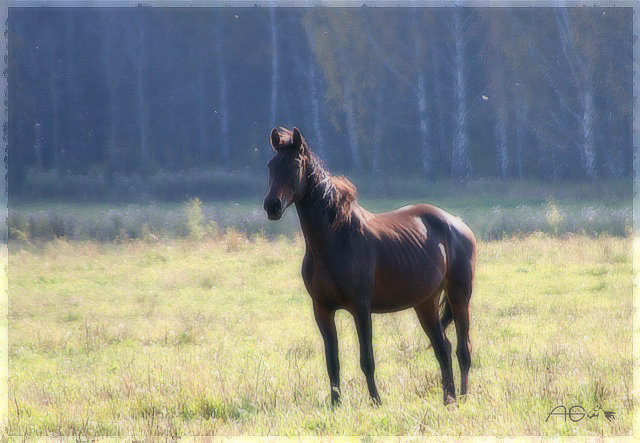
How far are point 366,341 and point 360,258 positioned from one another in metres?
0.63

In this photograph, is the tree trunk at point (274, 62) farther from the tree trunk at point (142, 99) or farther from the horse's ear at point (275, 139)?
the horse's ear at point (275, 139)

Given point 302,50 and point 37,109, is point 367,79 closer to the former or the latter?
point 302,50

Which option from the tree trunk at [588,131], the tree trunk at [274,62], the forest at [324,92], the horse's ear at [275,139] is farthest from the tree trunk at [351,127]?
the horse's ear at [275,139]

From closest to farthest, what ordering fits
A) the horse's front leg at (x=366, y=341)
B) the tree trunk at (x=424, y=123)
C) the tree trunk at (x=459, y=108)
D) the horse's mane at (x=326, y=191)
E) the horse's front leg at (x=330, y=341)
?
the horse's mane at (x=326, y=191) → the horse's front leg at (x=366, y=341) → the horse's front leg at (x=330, y=341) → the tree trunk at (x=459, y=108) → the tree trunk at (x=424, y=123)

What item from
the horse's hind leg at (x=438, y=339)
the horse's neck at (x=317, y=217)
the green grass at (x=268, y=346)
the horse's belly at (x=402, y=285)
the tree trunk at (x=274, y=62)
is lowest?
the green grass at (x=268, y=346)

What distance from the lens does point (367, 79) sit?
34031mm

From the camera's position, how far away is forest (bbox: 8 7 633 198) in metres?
33.2

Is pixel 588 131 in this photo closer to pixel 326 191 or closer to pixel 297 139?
pixel 326 191

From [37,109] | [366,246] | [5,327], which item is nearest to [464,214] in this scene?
[5,327]

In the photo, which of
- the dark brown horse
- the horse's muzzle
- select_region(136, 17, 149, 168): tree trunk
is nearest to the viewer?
the horse's muzzle

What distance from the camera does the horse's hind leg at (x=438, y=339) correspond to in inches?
271

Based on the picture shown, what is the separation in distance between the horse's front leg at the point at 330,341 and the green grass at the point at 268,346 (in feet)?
0.43

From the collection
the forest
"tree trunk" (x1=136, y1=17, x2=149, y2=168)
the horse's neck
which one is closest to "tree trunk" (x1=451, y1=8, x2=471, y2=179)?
the forest

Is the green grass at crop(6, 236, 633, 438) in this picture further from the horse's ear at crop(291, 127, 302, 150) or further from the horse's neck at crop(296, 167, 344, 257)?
the horse's ear at crop(291, 127, 302, 150)
